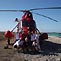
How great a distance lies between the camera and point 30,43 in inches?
537

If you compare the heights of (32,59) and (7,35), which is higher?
(7,35)

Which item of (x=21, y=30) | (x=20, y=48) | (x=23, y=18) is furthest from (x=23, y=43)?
(x=23, y=18)

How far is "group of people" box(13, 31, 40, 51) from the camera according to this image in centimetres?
1269

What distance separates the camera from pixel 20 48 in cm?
1334

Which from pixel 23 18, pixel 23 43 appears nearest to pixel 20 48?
pixel 23 43

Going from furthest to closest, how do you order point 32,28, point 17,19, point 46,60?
point 17,19
point 32,28
point 46,60

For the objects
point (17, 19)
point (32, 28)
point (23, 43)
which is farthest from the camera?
point (17, 19)

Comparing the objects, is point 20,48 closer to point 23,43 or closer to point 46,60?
point 23,43

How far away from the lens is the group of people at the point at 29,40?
41.6 ft

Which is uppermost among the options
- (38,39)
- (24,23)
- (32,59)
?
(24,23)

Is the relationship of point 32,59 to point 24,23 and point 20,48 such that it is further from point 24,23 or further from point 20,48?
point 24,23

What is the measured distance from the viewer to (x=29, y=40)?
13547 mm

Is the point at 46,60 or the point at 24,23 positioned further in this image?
the point at 24,23

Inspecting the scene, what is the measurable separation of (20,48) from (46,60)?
4020mm
